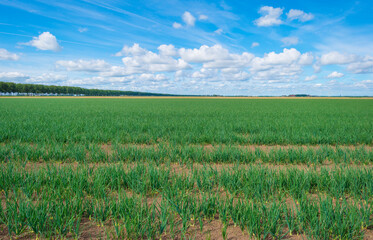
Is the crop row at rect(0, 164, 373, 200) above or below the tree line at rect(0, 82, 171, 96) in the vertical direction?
below

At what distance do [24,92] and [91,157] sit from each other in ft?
607

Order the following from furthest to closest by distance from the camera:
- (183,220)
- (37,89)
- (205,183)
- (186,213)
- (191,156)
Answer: (37,89)
(191,156)
(205,183)
(186,213)
(183,220)

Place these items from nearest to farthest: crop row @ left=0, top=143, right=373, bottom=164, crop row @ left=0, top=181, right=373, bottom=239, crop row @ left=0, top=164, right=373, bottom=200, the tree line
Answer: crop row @ left=0, top=181, right=373, bottom=239, crop row @ left=0, top=164, right=373, bottom=200, crop row @ left=0, top=143, right=373, bottom=164, the tree line

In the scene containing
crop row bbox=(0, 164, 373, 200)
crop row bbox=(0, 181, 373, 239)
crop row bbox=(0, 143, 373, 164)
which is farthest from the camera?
crop row bbox=(0, 143, 373, 164)

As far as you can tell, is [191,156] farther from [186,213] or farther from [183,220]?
[183,220]

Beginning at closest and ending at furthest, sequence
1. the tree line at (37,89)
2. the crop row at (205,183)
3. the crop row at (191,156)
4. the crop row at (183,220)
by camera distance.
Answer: the crop row at (183,220) → the crop row at (205,183) → the crop row at (191,156) → the tree line at (37,89)

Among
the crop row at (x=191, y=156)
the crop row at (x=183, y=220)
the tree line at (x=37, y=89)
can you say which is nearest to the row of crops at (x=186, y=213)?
the crop row at (x=183, y=220)

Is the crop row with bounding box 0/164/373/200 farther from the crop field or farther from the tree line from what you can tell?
the tree line

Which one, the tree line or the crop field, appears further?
the tree line

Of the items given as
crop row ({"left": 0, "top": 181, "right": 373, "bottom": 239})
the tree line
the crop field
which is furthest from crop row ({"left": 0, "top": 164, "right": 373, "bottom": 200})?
the tree line

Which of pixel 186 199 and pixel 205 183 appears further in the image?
pixel 205 183

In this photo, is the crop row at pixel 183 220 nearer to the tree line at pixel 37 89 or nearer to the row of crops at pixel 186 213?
the row of crops at pixel 186 213

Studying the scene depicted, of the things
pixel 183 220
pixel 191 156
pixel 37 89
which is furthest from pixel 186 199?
pixel 37 89

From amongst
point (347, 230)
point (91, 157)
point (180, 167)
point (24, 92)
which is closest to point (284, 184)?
point (347, 230)
